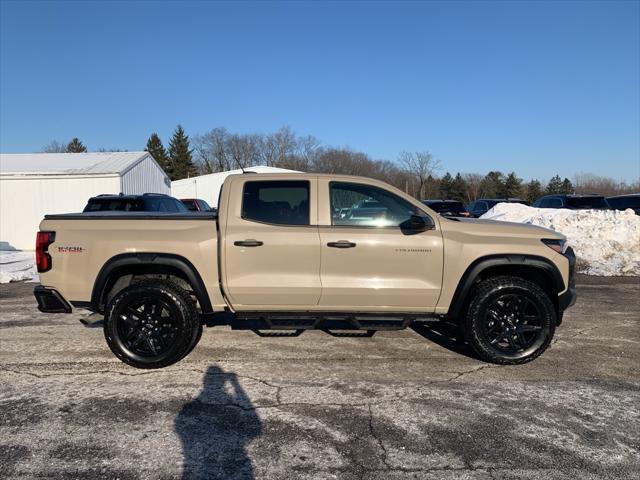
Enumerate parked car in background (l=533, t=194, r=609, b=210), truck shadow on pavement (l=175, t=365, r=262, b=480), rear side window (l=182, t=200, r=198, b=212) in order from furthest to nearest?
rear side window (l=182, t=200, r=198, b=212) < parked car in background (l=533, t=194, r=609, b=210) < truck shadow on pavement (l=175, t=365, r=262, b=480)

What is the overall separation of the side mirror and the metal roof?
16678 millimetres

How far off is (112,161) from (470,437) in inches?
829

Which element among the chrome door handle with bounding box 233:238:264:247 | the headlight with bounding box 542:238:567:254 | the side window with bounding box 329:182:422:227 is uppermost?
the side window with bounding box 329:182:422:227

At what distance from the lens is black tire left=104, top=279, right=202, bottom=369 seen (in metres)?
4.57

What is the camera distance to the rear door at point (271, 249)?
4.58m

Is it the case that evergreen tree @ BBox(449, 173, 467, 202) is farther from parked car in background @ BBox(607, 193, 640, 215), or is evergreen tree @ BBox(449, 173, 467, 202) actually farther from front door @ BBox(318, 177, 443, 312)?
front door @ BBox(318, 177, 443, 312)

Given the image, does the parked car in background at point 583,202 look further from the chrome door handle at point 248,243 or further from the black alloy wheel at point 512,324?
the chrome door handle at point 248,243

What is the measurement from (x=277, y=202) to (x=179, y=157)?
72221 millimetres

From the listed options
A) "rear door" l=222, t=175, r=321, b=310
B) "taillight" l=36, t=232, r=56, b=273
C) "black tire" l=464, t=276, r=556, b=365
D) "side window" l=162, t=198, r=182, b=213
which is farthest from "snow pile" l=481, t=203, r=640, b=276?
"taillight" l=36, t=232, r=56, b=273

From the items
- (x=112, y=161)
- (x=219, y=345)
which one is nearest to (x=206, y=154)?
(x=112, y=161)

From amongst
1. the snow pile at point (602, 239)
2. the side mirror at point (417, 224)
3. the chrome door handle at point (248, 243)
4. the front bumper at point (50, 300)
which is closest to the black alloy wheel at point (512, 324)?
the side mirror at point (417, 224)

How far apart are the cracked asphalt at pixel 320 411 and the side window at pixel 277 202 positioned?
59.4 inches

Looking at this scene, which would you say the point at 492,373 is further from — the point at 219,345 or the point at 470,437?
the point at 219,345

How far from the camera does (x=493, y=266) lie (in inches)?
186
